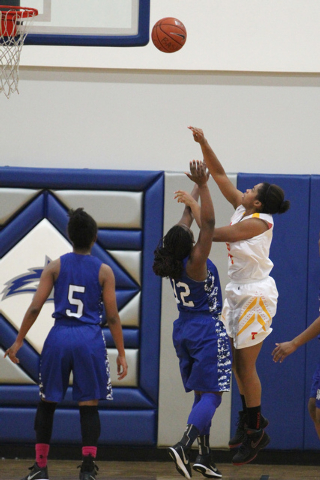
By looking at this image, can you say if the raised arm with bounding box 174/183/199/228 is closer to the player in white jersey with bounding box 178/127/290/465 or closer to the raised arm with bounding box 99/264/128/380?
the player in white jersey with bounding box 178/127/290/465

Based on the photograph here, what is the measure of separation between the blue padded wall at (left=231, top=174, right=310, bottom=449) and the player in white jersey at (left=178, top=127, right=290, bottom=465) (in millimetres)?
864

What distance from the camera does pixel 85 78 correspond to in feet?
16.3

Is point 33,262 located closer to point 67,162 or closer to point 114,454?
point 67,162

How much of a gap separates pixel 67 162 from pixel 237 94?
147cm

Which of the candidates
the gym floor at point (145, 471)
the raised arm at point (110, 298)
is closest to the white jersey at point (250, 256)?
the raised arm at point (110, 298)

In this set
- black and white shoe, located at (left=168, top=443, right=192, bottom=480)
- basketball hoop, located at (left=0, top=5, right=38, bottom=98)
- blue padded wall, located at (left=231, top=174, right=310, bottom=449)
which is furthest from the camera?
blue padded wall, located at (left=231, top=174, right=310, bottom=449)

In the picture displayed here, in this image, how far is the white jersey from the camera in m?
3.88

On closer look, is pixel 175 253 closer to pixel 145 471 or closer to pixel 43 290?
pixel 43 290

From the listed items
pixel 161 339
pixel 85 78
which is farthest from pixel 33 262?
pixel 85 78

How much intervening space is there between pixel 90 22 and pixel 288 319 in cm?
267

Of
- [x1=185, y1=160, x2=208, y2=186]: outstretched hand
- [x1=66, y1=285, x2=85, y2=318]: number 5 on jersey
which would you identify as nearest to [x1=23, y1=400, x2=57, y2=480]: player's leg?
[x1=66, y1=285, x2=85, y2=318]: number 5 on jersey

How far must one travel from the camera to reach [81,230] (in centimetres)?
362

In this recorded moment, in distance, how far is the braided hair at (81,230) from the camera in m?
3.62

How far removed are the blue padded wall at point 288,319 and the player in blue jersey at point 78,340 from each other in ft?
5.17
